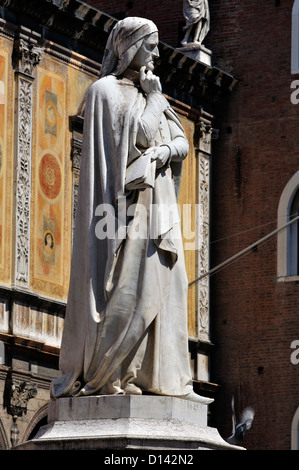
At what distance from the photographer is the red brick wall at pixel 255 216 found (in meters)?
26.4

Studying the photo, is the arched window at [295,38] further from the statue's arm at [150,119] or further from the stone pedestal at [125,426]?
the stone pedestal at [125,426]

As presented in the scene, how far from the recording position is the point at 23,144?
22.6 meters

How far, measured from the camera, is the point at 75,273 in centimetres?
833

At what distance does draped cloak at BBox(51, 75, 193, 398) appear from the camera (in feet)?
26.6

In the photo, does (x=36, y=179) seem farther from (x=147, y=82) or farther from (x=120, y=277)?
(x=120, y=277)

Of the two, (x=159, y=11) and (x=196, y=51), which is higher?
(x=159, y=11)

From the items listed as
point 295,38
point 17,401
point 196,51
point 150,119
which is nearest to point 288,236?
point 295,38

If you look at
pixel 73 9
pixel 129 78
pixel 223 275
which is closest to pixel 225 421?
pixel 223 275

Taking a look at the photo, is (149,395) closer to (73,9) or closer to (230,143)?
(73,9)

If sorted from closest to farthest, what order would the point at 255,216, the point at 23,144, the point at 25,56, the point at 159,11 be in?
the point at 23,144, the point at 25,56, the point at 255,216, the point at 159,11

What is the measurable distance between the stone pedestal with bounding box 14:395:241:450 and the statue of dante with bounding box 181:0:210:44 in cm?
2001

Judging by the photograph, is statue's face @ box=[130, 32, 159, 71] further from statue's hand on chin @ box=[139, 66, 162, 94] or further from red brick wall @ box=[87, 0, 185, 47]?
red brick wall @ box=[87, 0, 185, 47]

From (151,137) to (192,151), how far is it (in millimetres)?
18998

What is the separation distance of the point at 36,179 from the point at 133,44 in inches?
562
